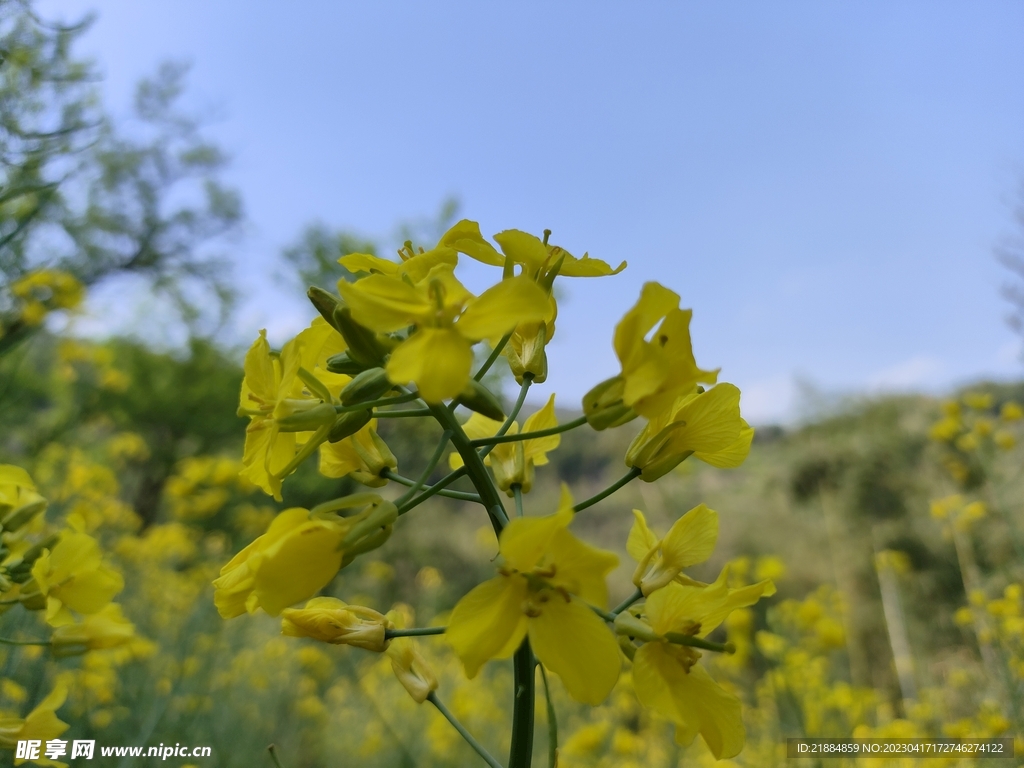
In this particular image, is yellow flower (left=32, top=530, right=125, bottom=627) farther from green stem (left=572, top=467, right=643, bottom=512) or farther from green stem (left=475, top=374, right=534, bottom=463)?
green stem (left=572, top=467, right=643, bottom=512)

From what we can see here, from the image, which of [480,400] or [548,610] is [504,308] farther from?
[548,610]

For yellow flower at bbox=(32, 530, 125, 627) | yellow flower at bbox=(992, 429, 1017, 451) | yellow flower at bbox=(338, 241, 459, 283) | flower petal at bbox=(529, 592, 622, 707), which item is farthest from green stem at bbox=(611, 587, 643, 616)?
yellow flower at bbox=(992, 429, 1017, 451)

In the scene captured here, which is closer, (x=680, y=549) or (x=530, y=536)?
(x=530, y=536)

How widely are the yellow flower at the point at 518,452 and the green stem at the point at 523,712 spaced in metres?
0.20

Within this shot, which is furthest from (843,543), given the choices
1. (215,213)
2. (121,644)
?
(215,213)

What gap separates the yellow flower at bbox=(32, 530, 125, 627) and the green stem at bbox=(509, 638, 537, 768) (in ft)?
2.48

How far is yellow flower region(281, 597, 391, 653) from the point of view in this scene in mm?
689

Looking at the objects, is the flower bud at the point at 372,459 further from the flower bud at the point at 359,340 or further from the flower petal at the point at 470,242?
the flower petal at the point at 470,242

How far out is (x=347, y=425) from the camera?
62 centimetres

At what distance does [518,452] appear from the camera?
78 cm

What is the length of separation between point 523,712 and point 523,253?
1.70 ft

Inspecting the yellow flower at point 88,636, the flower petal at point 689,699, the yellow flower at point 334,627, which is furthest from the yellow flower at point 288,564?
the yellow flower at point 88,636

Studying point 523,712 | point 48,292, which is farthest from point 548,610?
point 48,292

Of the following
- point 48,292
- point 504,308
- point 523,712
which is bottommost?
point 523,712
